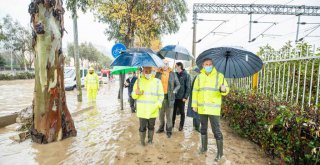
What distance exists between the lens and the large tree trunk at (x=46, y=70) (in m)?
4.64

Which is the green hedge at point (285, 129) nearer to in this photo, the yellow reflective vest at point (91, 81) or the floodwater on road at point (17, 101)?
the floodwater on road at point (17, 101)

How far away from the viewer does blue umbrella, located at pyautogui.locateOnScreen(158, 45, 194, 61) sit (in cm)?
561

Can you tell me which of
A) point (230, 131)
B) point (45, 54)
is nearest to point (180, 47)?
point (230, 131)

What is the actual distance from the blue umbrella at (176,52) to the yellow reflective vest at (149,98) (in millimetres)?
1388

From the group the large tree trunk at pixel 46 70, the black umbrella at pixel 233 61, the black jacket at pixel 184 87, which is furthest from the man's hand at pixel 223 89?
the large tree trunk at pixel 46 70

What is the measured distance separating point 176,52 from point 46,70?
3.39 metres

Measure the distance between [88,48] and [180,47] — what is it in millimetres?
58801

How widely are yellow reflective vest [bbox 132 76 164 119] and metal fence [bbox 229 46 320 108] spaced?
98.9 inches

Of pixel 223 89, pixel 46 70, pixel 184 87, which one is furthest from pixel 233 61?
pixel 46 70

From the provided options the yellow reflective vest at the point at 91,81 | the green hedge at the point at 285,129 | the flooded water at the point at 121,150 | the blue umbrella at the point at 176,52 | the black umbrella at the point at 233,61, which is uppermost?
the blue umbrella at the point at 176,52

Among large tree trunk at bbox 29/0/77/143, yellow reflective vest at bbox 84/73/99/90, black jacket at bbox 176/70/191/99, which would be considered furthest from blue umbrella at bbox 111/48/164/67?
yellow reflective vest at bbox 84/73/99/90

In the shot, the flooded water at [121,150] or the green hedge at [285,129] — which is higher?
the green hedge at [285,129]

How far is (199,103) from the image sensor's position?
167 inches

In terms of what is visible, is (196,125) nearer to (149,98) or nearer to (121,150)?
(149,98)
